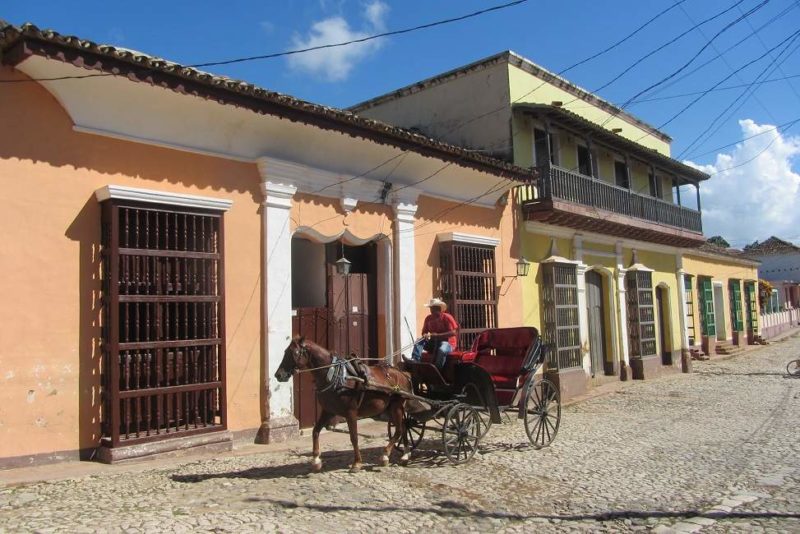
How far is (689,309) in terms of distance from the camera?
20469 mm

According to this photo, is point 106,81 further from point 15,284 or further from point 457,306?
point 457,306

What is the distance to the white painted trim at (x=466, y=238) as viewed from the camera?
10727mm

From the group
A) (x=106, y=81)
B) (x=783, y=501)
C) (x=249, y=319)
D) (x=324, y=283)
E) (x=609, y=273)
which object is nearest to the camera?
(x=783, y=501)

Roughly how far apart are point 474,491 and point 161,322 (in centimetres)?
387

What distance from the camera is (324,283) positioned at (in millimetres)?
9859

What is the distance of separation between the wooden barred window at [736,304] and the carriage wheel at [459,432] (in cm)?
2146

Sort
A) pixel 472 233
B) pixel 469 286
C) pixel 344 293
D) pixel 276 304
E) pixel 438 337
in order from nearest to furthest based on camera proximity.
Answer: pixel 438 337
pixel 276 304
pixel 344 293
pixel 469 286
pixel 472 233

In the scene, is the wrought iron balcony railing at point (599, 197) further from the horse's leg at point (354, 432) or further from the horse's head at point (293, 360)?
the horse's head at point (293, 360)

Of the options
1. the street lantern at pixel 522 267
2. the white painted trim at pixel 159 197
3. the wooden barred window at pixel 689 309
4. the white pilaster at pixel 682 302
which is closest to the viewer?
the white painted trim at pixel 159 197

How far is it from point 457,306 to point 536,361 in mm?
3193

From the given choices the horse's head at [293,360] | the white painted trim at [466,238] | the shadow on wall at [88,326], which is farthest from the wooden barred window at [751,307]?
the shadow on wall at [88,326]

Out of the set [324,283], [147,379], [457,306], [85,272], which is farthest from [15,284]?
[457,306]

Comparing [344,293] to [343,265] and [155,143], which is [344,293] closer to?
[343,265]

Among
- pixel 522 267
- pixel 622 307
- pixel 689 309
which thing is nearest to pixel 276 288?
pixel 522 267
